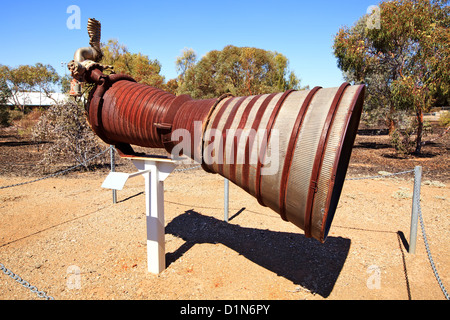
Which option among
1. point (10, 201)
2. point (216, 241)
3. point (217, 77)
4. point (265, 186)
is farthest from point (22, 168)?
point (217, 77)

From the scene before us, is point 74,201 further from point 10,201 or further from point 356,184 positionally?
point 356,184

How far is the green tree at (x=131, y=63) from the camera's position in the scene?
2700cm

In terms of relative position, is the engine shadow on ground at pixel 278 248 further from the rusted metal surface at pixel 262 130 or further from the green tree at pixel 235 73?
the green tree at pixel 235 73

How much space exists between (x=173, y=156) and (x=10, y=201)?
5955 mm

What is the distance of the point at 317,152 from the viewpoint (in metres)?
2.00

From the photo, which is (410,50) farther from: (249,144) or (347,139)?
(249,144)

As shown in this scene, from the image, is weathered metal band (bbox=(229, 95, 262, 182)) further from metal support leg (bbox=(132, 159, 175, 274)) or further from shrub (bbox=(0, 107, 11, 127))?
shrub (bbox=(0, 107, 11, 127))

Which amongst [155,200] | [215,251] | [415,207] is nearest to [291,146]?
[155,200]

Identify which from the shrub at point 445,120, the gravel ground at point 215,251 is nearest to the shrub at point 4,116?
the gravel ground at point 215,251

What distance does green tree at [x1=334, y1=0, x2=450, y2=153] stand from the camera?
11.8m

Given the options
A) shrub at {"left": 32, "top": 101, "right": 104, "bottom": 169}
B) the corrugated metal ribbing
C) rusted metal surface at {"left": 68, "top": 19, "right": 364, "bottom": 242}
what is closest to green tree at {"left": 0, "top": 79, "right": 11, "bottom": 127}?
shrub at {"left": 32, "top": 101, "right": 104, "bottom": 169}

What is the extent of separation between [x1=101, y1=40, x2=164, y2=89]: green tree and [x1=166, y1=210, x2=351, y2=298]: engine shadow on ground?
22869 mm

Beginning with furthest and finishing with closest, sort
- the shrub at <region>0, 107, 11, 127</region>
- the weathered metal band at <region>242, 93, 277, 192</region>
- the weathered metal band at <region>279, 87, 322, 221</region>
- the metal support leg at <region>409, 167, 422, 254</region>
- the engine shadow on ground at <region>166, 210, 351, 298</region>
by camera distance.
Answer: the shrub at <region>0, 107, 11, 127</region> → the metal support leg at <region>409, 167, 422, 254</region> → the engine shadow on ground at <region>166, 210, 351, 298</region> → the weathered metal band at <region>242, 93, 277, 192</region> → the weathered metal band at <region>279, 87, 322, 221</region>

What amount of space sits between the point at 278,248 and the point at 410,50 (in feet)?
46.4
